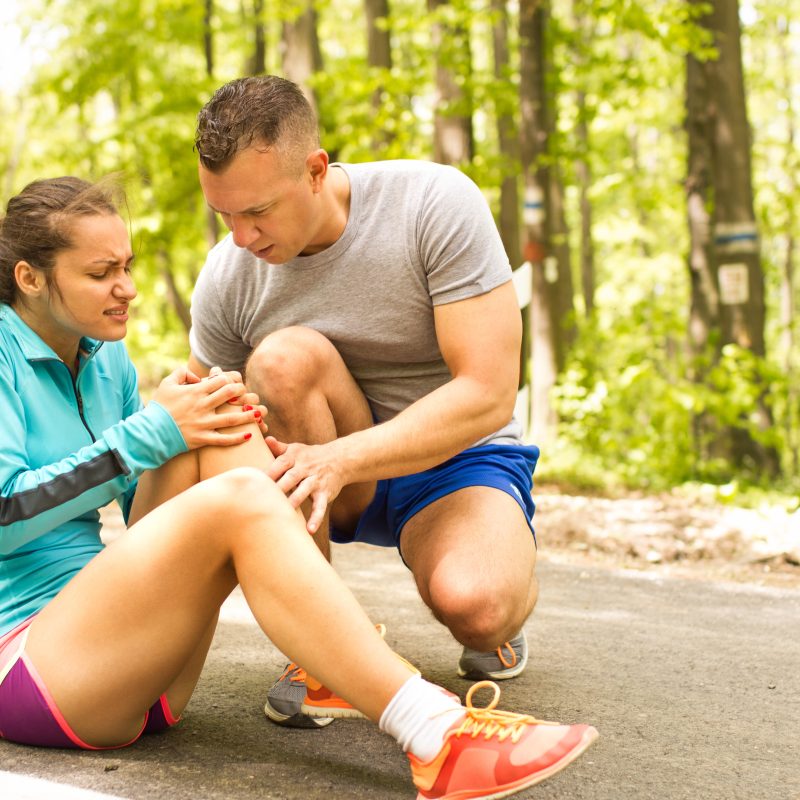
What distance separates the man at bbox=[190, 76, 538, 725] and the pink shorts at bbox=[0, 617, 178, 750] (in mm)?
638

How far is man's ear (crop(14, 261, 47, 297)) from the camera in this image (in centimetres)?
266

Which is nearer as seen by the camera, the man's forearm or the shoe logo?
the shoe logo

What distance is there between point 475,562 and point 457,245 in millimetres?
986

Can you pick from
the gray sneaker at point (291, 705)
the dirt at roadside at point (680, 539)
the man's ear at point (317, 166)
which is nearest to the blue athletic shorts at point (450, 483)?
the gray sneaker at point (291, 705)

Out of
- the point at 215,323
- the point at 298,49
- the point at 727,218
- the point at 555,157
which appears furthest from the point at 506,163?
the point at 215,323

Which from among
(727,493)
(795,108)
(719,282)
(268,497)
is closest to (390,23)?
(719,282)

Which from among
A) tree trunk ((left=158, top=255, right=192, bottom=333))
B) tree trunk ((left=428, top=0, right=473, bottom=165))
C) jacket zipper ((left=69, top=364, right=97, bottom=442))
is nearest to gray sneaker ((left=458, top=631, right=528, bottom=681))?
jacket zipper ((left=69, top=364, right=97, bottom=442))

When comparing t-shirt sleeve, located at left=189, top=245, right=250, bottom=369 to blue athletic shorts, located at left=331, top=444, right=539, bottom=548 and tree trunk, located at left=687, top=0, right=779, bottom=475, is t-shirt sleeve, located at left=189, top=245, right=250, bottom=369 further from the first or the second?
tree trunk, located at left=687, top=0, right=779, bottom=475

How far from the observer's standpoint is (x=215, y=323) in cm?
352

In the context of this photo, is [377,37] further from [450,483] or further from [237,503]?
[237,503]

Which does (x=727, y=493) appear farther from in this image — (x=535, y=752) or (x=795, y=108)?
(x=795, y=108)

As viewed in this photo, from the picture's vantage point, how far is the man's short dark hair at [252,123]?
2951 millimetres

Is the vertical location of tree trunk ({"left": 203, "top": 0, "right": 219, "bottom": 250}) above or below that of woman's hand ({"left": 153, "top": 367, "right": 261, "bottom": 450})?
above

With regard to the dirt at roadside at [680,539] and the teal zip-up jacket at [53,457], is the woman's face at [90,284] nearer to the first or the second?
the teal zip-up jacket at [53,457]
